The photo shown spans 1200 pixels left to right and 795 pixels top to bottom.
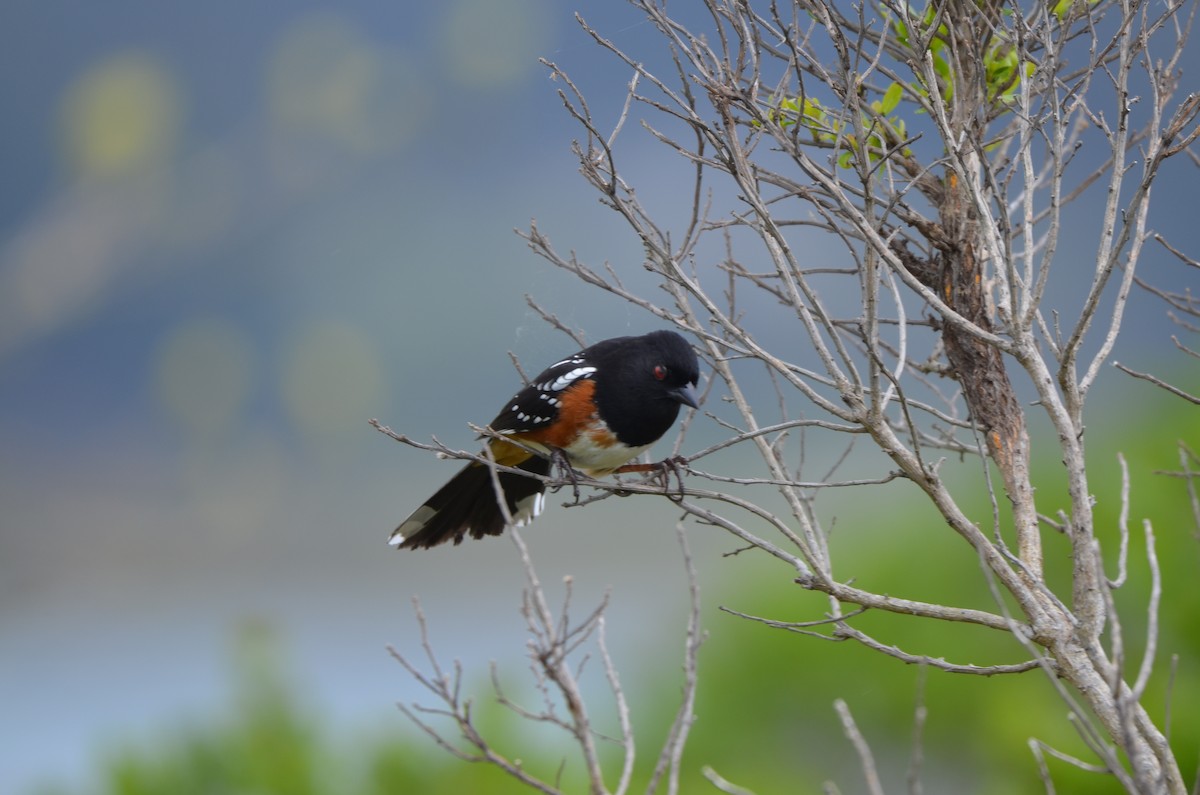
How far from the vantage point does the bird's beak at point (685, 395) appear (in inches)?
107

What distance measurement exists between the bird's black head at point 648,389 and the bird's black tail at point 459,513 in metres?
0.30

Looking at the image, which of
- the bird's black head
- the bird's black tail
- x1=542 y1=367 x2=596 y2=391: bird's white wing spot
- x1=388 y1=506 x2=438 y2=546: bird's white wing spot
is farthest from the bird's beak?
x1=388 y1=506 x2=438 y2=546: bird's white wing spot

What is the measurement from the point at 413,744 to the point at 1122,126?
3.10m

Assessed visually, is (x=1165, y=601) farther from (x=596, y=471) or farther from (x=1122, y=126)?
(x=1122, y=126)

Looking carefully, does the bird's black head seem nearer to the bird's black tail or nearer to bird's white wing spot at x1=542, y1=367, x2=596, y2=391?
bird's white wing spot at x1=542, y1=367, x2=596, y2=391

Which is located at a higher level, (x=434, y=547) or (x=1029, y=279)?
(x=434, y=547)

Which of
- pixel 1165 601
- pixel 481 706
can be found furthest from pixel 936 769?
pixel 481 706

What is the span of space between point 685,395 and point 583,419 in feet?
0.79

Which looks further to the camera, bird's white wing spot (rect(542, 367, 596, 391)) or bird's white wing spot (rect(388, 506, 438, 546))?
bird's white wing spot (rect(388, 506, 438, 546))

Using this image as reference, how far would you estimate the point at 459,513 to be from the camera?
118 inches

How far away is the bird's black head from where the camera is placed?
279 centimetres

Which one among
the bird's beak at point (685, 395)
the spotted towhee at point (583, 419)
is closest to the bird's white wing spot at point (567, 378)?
the spotted towhee at point (583, 419)

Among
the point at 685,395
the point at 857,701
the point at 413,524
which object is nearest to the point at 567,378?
the point at 685,395

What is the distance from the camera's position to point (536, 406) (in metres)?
2.84
